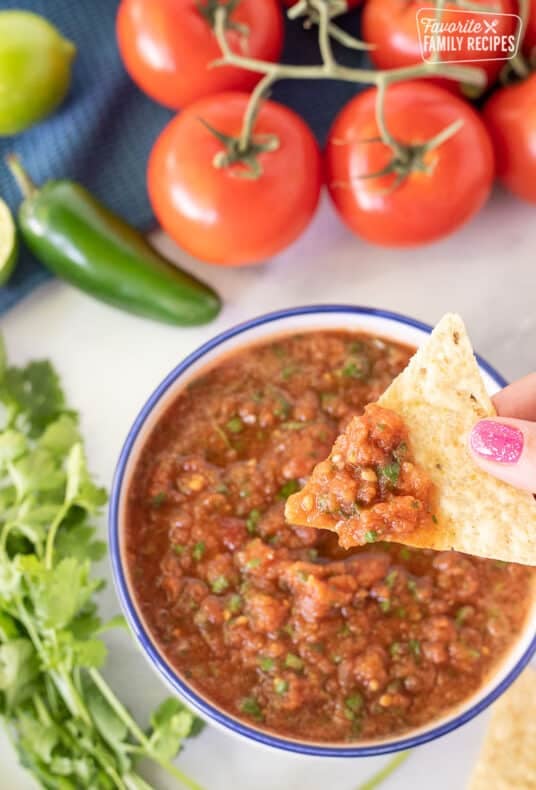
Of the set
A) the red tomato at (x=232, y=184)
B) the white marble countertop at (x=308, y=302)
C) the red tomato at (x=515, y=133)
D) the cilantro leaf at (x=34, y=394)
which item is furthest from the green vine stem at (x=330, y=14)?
the cilantro leaf at (x=34, y=394)

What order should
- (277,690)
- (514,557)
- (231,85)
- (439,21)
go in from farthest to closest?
(231,85), (439,21), (277,690), (514,557)

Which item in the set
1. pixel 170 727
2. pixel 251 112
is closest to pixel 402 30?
pixel 251 112

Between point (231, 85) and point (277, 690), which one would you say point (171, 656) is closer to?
point (277, 690)

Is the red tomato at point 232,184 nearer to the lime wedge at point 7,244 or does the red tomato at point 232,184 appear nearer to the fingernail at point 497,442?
the lime wedge at point 7,244

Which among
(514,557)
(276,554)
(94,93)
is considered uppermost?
(94,93)

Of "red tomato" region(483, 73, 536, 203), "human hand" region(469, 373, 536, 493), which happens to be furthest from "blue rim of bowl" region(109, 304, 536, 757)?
"red tomato" region(483, 73, 536, 203)

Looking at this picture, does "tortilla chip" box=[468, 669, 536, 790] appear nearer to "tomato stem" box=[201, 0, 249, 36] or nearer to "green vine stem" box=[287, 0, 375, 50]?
"green vine stem" box=[287, 0, 375, 50]

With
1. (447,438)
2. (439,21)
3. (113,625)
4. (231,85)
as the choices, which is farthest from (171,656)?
(439,21)

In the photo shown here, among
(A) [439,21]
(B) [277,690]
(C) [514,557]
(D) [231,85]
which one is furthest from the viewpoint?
(D) [231,85]
